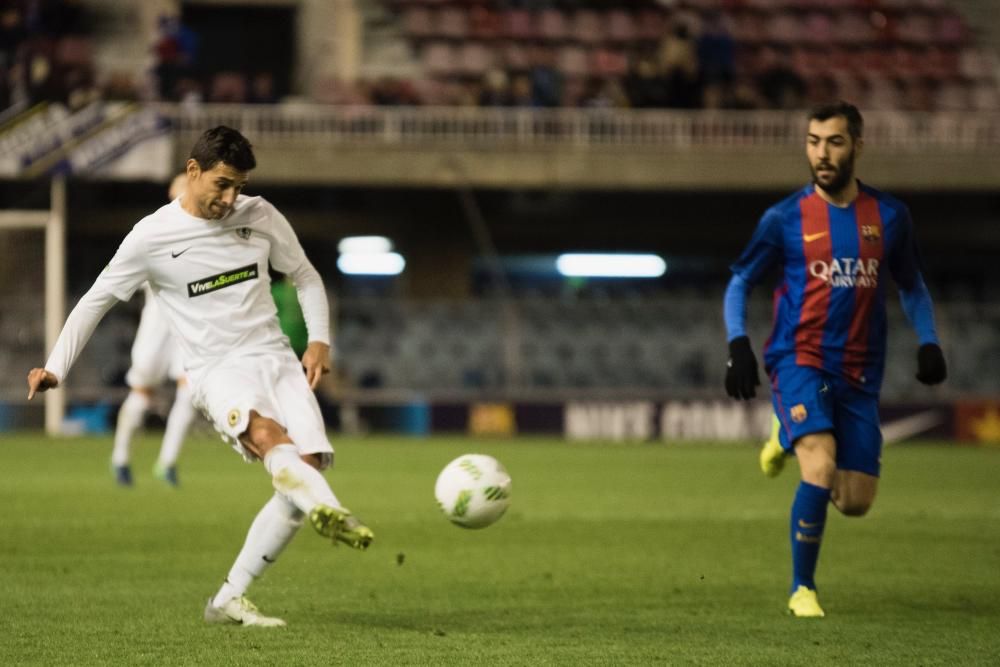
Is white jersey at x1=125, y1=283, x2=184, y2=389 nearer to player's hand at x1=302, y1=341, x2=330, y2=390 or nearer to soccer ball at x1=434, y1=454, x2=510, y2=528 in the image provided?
player's hand at x1=302, y1=341, x2=330, y2=390

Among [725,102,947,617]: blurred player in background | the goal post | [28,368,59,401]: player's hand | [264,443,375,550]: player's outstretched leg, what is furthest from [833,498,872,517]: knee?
the goal post

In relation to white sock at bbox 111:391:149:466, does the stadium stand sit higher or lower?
higher

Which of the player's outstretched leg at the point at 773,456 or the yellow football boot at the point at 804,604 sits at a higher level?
the player's outstretched leg at the point at 773,456

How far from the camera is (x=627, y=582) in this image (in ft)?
25.2

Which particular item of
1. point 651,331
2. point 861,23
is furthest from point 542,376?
point 861,23

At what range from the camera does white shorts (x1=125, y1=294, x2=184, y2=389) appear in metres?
12.3

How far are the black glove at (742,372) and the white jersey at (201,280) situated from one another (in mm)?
1647

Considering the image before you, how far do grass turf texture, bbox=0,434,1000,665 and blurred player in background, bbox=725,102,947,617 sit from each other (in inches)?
21.8

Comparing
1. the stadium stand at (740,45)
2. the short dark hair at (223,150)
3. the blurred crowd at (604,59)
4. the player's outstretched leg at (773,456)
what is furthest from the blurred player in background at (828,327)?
the stadium stand at (740,45)

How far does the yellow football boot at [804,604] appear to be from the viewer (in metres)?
6.56

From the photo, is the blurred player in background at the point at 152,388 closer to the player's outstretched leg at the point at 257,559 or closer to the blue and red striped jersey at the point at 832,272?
the player's outstretched leg at the point at 257,559

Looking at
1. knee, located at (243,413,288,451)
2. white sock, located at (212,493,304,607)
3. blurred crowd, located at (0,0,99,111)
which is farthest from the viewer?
blurred crowd, located at (0,0,99,111)

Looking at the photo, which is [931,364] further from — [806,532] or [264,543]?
[264,543]

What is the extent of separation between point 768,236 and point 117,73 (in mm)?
17600
